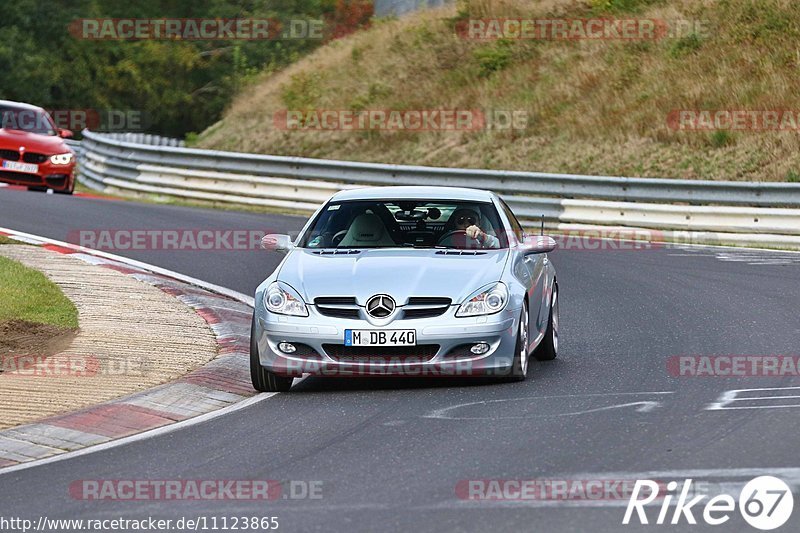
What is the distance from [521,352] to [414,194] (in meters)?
1.93

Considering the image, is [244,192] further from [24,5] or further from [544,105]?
[24,5]

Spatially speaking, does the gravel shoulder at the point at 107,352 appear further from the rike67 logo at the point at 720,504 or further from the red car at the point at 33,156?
the red car at the point at 33,156

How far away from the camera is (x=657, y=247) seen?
2080cm

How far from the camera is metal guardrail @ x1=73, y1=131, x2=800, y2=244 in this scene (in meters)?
21.5

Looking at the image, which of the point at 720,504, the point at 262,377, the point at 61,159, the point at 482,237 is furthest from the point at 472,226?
the point at 61,159

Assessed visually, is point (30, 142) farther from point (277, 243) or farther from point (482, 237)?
point (482, 237)

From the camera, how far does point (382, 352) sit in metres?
9.74

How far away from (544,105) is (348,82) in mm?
6939

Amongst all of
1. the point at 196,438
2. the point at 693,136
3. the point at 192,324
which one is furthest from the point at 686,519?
the point at 693,136

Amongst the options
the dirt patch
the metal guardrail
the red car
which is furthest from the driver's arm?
the red car

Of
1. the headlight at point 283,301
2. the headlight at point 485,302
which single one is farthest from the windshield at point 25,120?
the headlight at point 485,302

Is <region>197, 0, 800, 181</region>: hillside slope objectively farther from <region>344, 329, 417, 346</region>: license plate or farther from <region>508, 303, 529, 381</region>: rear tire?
<region>344, 329, 417, 346</region>: license plate

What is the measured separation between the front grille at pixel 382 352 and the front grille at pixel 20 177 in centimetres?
1884

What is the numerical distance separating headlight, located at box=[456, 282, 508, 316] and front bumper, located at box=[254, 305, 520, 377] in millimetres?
46
